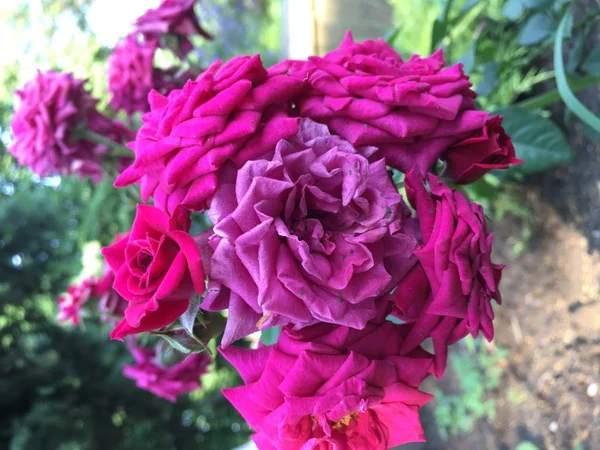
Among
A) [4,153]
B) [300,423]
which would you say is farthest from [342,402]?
[4,153]

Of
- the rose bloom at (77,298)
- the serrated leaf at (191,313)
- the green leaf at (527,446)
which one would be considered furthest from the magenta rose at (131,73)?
the green leaf at (527,446)

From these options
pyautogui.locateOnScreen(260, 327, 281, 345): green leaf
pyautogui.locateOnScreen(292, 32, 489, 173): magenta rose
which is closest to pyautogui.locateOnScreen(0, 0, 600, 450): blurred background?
pyautogui.locateOnScreen(292, 32, 489, 173): magenta rose

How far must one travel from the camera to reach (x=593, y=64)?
652 millimetres

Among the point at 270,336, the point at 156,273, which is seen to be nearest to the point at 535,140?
the point at 270,336

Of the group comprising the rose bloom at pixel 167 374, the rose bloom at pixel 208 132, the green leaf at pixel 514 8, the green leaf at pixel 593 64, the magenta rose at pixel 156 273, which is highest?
the rose bloom at pixel 208 132

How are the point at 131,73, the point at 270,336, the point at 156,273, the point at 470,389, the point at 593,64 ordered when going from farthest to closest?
1. the point at 470,389
2. the point at 131,73
3. the point at 593,64
4. the point at 270,336
5. the point at 156,273

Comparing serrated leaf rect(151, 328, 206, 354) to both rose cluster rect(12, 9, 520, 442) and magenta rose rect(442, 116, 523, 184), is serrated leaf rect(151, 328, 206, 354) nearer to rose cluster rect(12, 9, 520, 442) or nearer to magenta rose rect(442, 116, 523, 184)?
rose cluster rect(12, 9, 520, 442)

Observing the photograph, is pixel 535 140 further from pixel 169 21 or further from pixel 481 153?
pixel 169 21

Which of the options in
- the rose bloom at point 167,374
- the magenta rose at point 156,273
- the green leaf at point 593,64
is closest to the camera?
the magenta rose at point 156,273

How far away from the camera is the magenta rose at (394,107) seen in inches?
14.9

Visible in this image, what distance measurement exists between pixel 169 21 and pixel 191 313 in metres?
0.55

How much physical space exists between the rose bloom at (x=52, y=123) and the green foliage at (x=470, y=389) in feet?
2.87

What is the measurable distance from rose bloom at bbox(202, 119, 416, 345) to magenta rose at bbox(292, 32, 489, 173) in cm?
3

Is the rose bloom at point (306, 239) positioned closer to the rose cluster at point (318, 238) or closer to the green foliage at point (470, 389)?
the rose cluster at point (318, 238)
